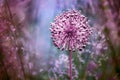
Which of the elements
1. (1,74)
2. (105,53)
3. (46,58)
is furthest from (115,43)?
(1,74)

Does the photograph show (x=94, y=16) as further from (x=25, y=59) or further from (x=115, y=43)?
(x=25, y=59)

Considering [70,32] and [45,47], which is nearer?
[70,32]

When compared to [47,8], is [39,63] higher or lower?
lower
